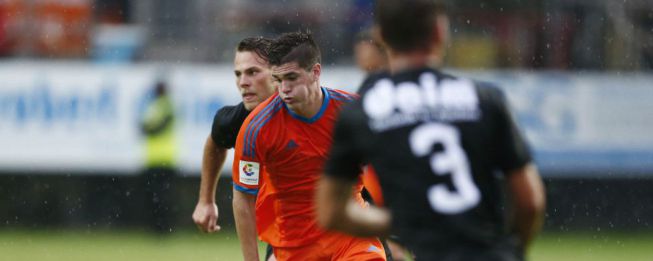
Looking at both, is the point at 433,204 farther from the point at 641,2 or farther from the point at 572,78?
the point at 641,2

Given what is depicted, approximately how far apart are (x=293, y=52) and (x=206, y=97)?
7.96 m

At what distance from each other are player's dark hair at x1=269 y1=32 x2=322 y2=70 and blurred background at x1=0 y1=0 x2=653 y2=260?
Answer: 7.16 meters

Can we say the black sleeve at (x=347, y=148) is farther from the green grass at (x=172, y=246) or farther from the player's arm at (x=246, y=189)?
the green grass at (x=172, y=246)

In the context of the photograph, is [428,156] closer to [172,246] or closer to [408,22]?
[408,22]

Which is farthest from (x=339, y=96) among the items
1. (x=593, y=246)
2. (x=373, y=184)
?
(x=593, y=246)

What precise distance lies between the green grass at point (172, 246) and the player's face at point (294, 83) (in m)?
6.46

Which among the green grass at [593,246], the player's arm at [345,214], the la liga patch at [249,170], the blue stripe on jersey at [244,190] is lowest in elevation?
the green grass at [593,246]

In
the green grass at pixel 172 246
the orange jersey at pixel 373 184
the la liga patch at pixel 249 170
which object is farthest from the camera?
the green grass at pixel 172 246

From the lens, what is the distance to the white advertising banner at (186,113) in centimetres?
1302

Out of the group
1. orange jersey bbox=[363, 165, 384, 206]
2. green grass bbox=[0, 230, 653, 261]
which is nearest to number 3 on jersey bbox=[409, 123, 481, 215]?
orange jersey bbox=[363, 165, 384, 206]

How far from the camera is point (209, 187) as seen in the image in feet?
19.7

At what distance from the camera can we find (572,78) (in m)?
13.5

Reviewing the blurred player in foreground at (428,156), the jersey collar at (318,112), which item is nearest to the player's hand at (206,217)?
the jersey collar at (318,112)

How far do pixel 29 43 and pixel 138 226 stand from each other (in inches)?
102
